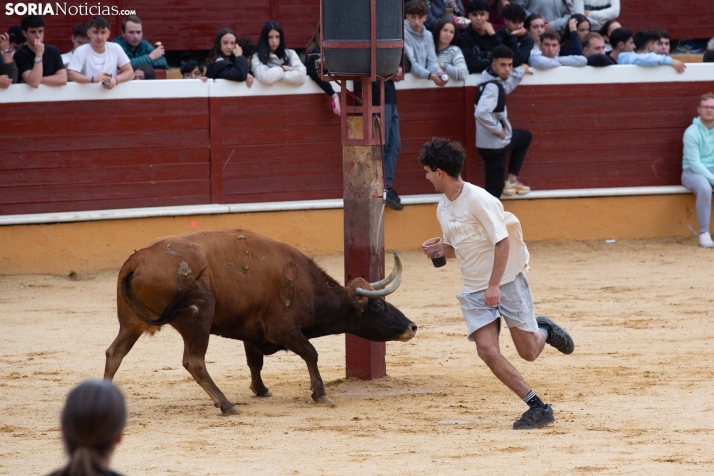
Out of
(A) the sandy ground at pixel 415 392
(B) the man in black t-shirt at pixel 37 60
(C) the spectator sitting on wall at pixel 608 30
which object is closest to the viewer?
(A) the sandy ground at pixel 415 392

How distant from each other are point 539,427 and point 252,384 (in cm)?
173

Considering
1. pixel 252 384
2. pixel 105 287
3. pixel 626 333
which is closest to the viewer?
pixel 252 384

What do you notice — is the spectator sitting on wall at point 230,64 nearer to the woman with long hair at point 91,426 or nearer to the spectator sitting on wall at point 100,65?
the spectator sitting on wall at point 100,65

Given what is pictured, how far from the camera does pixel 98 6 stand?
11.1 meters

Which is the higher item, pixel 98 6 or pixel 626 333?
pixel 98 6

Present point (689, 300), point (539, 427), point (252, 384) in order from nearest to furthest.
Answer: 1. point (539, 427)
2. point (252, 384)
3. point (689, 300)

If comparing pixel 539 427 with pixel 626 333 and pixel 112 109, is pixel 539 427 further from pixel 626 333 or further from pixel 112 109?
pixel 112 109

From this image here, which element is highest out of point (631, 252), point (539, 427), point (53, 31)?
point (53, 31)

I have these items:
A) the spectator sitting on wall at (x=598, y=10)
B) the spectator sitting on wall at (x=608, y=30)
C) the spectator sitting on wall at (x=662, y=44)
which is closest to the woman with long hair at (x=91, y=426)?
the spectator sitting on wall at (x=662, y=44)

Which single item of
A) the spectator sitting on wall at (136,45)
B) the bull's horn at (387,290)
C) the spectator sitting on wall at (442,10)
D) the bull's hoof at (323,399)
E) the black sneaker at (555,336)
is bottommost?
the bull's hoof at (323,399)

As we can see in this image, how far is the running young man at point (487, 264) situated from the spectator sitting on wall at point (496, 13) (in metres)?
6.47

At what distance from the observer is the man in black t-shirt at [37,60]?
8.92 m

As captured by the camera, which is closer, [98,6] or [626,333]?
[626,333]

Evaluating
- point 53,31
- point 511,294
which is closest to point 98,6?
point 53,31
